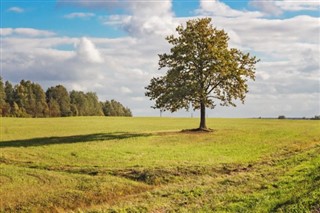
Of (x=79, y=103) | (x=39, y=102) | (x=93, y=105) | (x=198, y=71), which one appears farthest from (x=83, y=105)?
(x=198, y=71)

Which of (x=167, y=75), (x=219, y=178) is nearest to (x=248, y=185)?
(x=219, y=178)

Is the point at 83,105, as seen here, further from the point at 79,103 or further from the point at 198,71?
the point at 198,71

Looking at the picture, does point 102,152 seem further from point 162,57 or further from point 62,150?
point 162,57

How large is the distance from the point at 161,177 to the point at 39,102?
5035 inches

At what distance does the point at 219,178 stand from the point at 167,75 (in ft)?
110

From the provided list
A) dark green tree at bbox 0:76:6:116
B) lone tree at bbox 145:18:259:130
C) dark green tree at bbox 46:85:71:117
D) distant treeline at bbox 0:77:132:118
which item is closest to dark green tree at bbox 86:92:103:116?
distant treeline at bbox 0:77:132:118

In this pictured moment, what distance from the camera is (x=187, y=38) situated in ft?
193

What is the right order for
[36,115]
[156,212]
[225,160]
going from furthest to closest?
[36,115], [225,160], [156,212]

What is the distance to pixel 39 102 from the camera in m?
148

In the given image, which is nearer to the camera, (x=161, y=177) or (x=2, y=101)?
(x=161, y=177)

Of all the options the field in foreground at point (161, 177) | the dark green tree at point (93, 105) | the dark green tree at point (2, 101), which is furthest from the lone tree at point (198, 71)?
the dark green tree at point (93, 105)

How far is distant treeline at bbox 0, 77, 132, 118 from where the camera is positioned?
139000 mm

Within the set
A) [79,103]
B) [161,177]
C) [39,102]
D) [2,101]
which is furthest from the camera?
[79,103]

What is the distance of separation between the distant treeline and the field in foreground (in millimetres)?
99659
